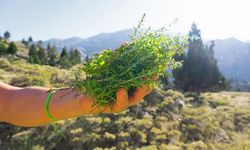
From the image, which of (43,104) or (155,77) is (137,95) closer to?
(155,77)

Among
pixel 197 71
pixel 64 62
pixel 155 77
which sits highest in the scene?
pixel 64 62

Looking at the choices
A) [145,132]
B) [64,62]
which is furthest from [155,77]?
[64,62]

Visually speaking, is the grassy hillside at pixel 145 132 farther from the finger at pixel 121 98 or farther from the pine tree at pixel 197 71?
the pine tree at pixel 197 71

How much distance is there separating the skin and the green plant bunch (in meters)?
0.05

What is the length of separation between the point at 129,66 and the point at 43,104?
0.71 metres

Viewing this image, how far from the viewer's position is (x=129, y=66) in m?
2.46

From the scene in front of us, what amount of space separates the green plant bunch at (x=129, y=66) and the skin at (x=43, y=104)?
0.17ft

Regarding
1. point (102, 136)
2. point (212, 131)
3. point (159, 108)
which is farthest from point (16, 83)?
point (212, 131)

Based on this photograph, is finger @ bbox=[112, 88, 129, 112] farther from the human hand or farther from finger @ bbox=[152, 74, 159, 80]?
finger @ bbox=[152, 74, 159, 80]

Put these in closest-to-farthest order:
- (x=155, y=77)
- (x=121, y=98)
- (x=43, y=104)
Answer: (x=121, y=98) < (x=155, y=77) < (x=43, y=104)

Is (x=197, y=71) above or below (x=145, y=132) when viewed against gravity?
above

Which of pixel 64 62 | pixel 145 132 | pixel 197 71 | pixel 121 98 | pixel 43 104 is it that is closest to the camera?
pixel 121 98

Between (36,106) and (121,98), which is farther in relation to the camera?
(36,106)

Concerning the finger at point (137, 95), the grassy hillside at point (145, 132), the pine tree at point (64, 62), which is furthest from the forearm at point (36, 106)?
the pine tree at point (64, 62)
